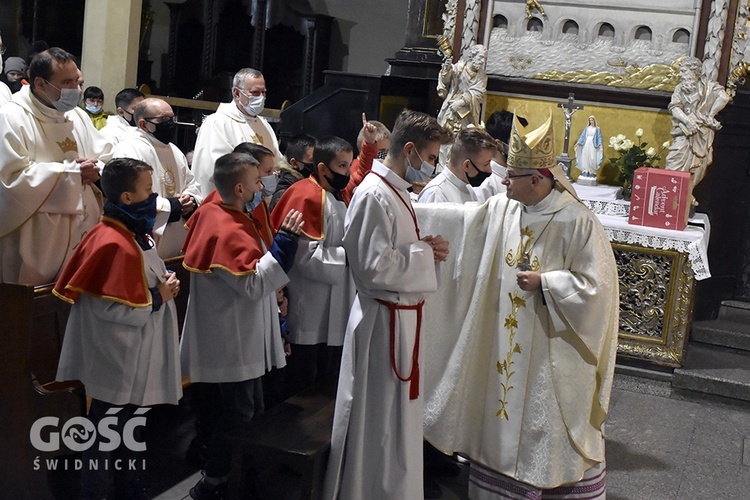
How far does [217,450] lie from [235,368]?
37 centimetres

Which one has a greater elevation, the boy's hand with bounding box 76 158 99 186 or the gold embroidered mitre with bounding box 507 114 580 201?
the gold embroidered mitre with bounding box 507 114 580 201

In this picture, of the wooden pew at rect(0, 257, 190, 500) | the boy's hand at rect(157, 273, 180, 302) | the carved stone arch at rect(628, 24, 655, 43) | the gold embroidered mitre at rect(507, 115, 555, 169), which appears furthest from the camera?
the carved stone arch at rect(628, 24, 655, 43)

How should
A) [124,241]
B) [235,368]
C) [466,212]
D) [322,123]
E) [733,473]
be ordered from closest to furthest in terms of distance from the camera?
[124,241] → [235,368] → [466,212] → [733,473] → [322,123]

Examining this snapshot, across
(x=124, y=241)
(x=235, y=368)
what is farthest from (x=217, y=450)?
(x=124, y=241)

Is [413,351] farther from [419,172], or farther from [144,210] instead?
[144,210]

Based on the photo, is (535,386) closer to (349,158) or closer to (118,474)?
(349,158)

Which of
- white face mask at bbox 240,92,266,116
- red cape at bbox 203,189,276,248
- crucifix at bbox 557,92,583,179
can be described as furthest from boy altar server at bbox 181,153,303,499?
crucifix at bbox 557,92,583,179

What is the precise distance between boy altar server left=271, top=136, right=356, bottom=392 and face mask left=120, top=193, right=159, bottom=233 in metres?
0.85

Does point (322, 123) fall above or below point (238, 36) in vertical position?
below

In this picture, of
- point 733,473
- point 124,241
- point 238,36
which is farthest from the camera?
point 238,36

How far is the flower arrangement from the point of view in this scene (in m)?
7.01

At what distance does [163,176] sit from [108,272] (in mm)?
1743

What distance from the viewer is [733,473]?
4.79 metres

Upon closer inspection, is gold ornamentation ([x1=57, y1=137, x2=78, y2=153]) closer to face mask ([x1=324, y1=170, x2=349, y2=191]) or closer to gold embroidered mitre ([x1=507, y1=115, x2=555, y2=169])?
face mask ([x1=324, y1=170, x2=349, y2=191])
